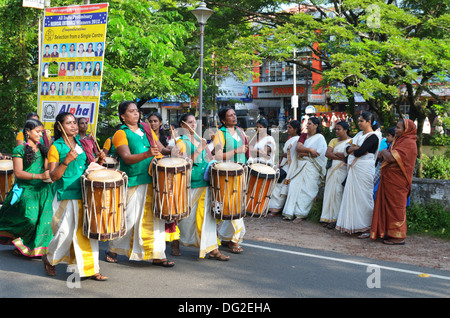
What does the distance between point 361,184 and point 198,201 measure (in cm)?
317

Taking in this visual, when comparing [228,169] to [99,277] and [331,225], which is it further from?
[331,225]

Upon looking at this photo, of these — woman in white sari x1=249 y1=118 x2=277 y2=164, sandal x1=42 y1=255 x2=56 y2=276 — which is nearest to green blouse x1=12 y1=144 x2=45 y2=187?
sandal x1=42 y1=255 x2=56 y2=276

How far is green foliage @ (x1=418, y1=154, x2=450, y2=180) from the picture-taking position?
953 cm

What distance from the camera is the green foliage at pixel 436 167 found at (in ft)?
31.3

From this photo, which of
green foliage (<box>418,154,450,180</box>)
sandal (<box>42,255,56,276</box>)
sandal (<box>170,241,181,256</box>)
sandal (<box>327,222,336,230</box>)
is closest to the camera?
sandal (<box>42,255,56,276</box>)

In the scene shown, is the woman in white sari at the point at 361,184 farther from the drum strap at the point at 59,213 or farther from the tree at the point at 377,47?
the drum strap at the point at 59,213

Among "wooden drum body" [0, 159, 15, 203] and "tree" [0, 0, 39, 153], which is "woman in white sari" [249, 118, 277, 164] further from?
"tree" [0, 0, 39, 153]

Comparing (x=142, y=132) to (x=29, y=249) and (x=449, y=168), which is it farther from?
(x=449, y=168)

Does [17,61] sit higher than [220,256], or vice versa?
[17,61]

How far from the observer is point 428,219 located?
8.27m

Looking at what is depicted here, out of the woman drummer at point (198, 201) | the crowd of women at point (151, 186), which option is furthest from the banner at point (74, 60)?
the woman drummer at point (198, 201)

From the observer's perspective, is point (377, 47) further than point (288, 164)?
No

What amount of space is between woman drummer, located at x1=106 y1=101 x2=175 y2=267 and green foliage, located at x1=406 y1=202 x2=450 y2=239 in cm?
450

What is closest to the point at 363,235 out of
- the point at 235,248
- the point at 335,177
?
the point at 335,177
